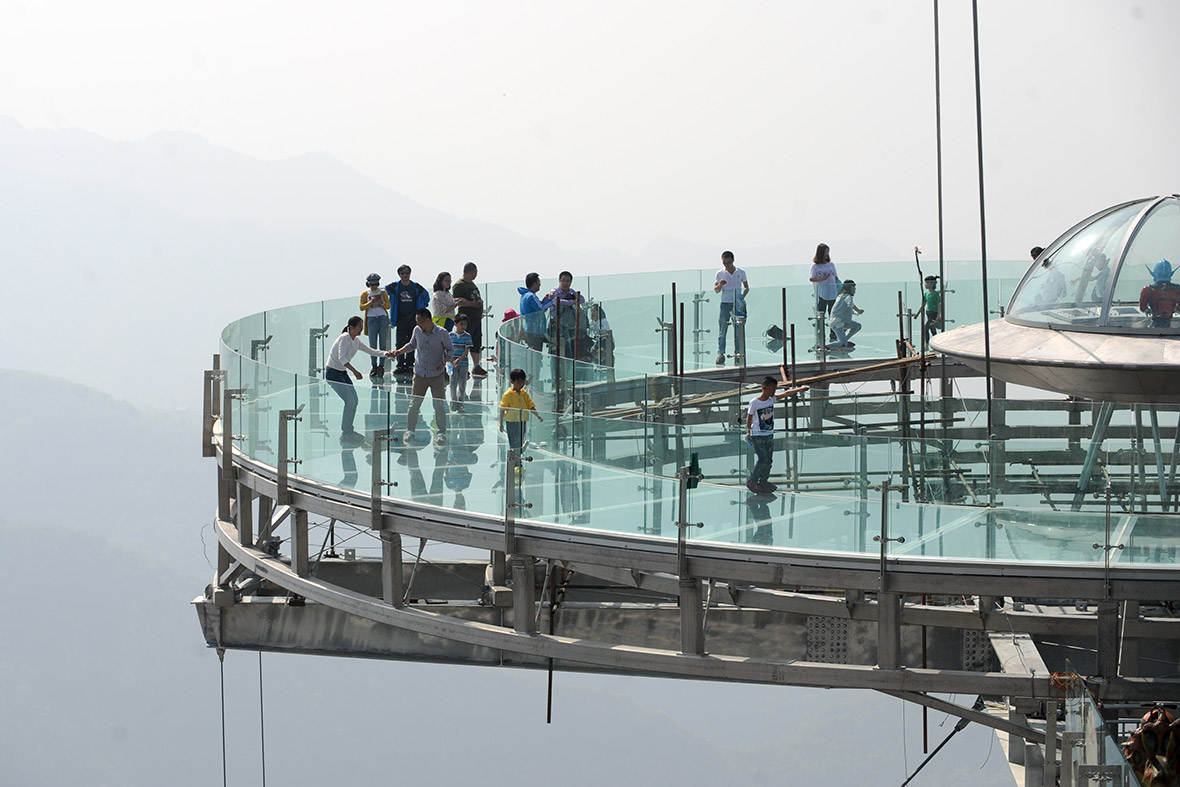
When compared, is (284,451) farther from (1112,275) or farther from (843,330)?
(843,330)

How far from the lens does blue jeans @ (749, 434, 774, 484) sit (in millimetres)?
21547

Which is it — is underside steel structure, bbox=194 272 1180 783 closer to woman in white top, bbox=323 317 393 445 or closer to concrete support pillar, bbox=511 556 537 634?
concrete support pillar, bbox=511 556 537 634

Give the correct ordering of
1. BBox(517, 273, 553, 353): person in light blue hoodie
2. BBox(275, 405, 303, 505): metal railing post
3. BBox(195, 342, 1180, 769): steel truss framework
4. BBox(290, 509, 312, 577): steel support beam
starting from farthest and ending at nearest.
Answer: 1. BBox(517, 273, 553, 353): person in light blue hoodie
2. BBox(290, 509, 312, 577): steel support beam
3. BBox(275, 405, 303, 505): metal railing post
4. BBox(195, 342, 1180, 769): steel truss framework

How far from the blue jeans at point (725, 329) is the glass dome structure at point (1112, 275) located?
12956mm

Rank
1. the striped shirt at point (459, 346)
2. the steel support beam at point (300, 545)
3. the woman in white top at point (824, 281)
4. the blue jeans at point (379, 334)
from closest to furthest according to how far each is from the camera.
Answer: the steel support beam at point (300, 545) < the striped shirt at point (459, 346) < the blue jeans at point (379, 334) < the woman in white top at point (824, 281)

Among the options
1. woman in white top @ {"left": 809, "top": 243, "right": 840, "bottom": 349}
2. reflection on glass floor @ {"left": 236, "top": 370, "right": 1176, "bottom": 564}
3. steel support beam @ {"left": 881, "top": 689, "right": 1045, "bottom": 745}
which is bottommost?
steel support beam @ {"left": 881, "top": 689, "right": 1045, "bottom": 745}

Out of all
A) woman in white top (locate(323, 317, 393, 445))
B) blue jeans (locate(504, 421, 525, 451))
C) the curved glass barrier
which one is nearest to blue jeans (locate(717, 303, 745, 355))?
woman in white top (locate(323, 317, 393, 445))

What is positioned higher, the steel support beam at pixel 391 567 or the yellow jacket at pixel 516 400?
the yellow jacket at pixel 516 400

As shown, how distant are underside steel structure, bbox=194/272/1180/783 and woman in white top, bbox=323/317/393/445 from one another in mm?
318

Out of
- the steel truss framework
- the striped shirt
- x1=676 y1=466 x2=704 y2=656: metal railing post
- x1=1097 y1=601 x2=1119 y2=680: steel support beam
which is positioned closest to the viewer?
x1=1097 y1=601 x2=1119 y2=680: steel support beam

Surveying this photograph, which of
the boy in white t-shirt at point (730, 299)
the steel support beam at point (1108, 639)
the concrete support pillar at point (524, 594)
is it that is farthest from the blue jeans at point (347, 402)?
the boy in white t-shirt at point (730, 299)

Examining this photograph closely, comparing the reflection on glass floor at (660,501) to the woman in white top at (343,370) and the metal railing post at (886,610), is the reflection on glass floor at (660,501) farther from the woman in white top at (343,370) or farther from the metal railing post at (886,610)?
the woman in white top at (343,370)

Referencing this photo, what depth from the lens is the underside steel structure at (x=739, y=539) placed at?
2114 centimetres

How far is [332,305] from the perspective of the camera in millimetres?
35844
